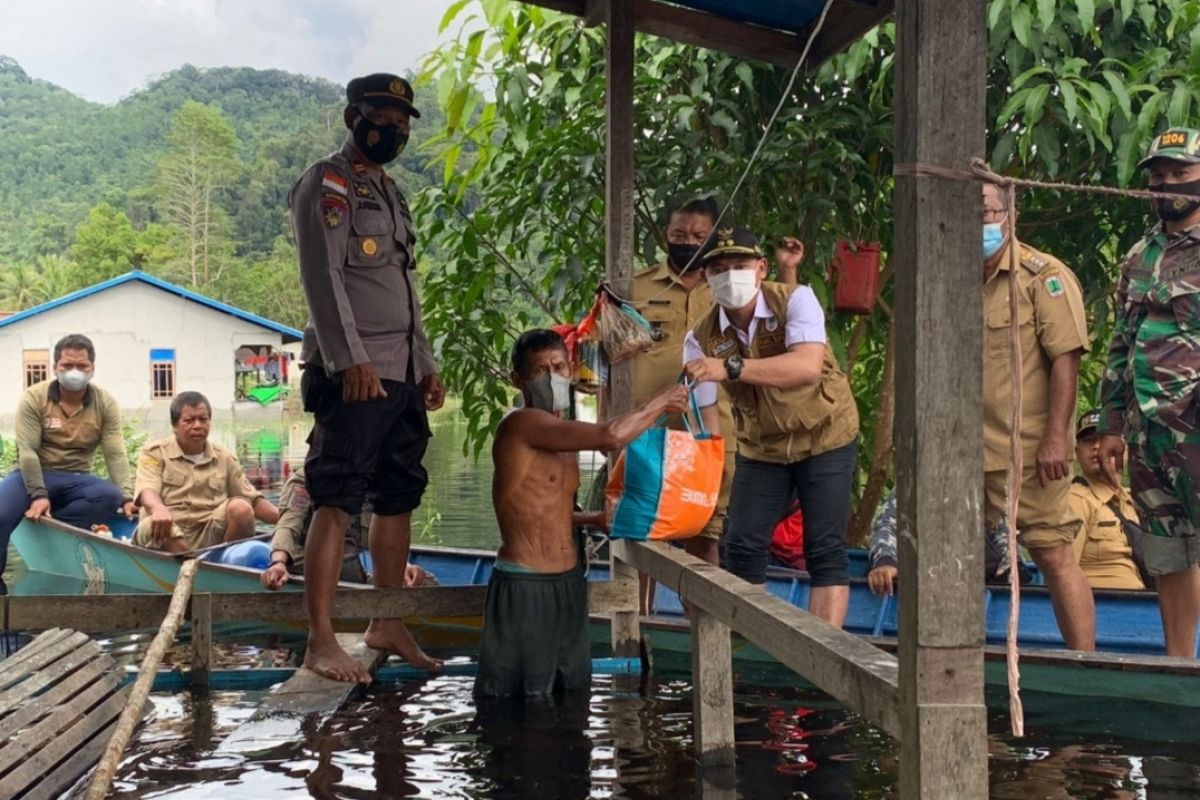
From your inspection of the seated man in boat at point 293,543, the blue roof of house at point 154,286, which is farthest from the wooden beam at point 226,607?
the blue roof of house at point 154,286

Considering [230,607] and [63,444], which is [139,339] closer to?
[63,444]

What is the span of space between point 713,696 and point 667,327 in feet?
6.34

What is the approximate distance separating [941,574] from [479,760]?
235 centimetres

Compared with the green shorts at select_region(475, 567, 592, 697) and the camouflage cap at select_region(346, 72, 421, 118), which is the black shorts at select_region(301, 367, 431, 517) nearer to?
the green shorts at select_region(475, 567, 592, 697)

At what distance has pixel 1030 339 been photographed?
512 cm

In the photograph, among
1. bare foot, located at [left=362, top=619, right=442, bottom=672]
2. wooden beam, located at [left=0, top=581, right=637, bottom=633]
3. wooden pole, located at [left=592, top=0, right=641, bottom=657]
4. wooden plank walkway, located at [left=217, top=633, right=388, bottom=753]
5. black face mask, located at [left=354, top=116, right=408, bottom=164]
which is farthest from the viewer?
bare foot, located at [left=362, top=619, right=442, bottom=672]

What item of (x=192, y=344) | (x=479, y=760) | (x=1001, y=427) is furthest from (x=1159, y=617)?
(x=192, y=344)

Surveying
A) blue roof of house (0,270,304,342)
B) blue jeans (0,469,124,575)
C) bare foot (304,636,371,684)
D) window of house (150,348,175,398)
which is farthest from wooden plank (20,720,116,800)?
window of house (150,348,175,398)

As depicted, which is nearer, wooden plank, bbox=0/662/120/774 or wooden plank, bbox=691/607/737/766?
wooden plank, bbox=0/662/120/774

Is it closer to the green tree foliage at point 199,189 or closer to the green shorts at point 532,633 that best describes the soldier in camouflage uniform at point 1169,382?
the green shorts at point 532,633

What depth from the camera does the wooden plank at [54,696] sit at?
4.06 m

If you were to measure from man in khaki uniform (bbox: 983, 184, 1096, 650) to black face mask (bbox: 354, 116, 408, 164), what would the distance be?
2217 millimetres

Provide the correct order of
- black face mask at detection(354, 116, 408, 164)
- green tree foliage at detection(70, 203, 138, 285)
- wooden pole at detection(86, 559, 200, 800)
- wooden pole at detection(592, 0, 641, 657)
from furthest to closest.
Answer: green tree foliage at detection(70, 203, 138, 285) → wooden pole at detection(592, 0, 641, 657) → black face mask at detection(354, 116, 408, 164) → wooden pole at detection(86, 559, 200, 800)

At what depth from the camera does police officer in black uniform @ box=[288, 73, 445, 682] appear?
4930mm
